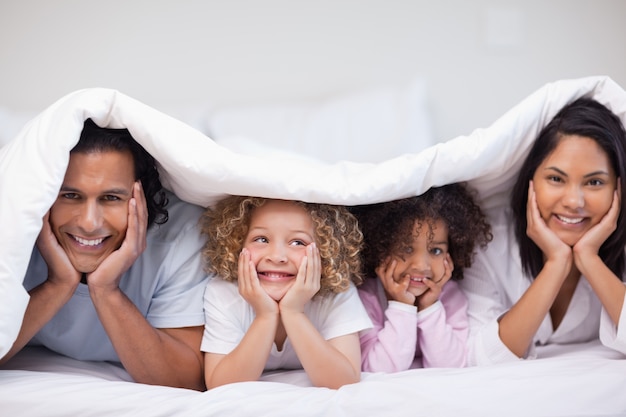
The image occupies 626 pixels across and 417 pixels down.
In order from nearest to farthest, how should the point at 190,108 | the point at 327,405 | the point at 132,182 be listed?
the point at 327,405 → the point at 132,182 → the point at 190,108

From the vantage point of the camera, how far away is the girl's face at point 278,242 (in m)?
1.05

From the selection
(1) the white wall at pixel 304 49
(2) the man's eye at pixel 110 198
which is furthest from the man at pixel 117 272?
(1) the white wall at pixel 304 49

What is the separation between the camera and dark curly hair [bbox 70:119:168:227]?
1.01 m

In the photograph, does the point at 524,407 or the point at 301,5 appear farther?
the point at 301,5

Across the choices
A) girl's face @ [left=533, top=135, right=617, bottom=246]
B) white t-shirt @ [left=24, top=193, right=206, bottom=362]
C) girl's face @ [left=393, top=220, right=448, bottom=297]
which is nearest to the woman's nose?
girl's face @ [left=533, top=135, right=617, bottom=246]

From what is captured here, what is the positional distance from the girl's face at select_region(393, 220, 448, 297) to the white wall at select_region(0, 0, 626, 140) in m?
0.50

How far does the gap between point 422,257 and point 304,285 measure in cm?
26

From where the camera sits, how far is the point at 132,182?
1.05 metres

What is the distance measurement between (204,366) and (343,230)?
34 cm

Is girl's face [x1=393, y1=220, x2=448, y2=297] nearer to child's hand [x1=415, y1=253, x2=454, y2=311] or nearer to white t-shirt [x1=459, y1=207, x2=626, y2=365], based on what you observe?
child's hand [x1=415, y1=253, x2=454, y2=311]

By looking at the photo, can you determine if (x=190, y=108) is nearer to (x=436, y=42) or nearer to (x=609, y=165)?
(x=436, y=42)

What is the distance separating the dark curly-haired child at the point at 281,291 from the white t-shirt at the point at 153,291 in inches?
1.2

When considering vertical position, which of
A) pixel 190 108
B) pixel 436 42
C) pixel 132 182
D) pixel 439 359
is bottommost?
pixel 439 359

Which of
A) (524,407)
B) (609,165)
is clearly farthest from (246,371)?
(609,165)
